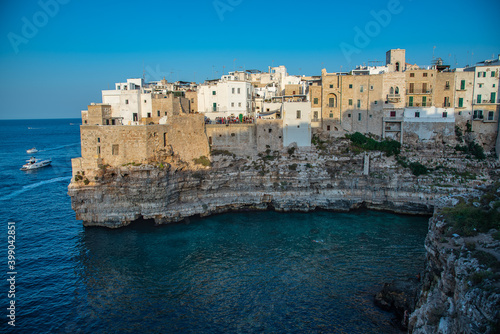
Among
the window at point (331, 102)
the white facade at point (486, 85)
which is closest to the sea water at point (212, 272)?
the window at point (331, 102)

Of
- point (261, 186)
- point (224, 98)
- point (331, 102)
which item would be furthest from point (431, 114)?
point (224, 98)

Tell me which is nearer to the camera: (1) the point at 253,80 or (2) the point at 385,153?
(2) the point at 385,153

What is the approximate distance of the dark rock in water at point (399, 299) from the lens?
19.9 metres

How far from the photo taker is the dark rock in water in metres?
19.9

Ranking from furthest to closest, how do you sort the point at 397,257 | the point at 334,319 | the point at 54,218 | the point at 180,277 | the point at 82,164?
the point at 54,218 < the point at 82,164 < the point at 397,257 < the point at 180,277 < the point at 334,319

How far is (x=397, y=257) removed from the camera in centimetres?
2762

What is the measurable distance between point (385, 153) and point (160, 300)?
103 feet

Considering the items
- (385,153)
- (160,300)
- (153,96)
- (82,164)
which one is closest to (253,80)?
(153,96)

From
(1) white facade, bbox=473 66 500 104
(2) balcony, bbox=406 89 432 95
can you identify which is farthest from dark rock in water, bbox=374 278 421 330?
(1) white facade, bbox=473 66 500 104

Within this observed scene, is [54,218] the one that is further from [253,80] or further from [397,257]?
[253,80]

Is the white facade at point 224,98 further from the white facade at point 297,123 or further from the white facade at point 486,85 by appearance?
the white facade at point 486,85

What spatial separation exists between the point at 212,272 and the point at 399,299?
1285 centimetres

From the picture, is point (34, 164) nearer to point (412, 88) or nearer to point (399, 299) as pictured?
point (412, 88)

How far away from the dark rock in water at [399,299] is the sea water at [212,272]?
570 mm
